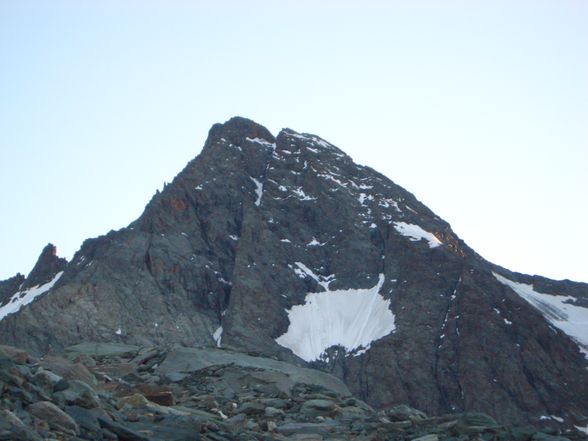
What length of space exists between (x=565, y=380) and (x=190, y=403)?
3145 inches

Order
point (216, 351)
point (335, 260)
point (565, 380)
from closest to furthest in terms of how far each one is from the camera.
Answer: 1. point (216, 351)
2. point (565, 380)
3. point (335, 260)

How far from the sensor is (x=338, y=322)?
370ft

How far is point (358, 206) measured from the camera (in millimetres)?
134125

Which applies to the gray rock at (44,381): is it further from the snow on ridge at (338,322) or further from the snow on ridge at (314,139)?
the snow on ridge at (314,139)

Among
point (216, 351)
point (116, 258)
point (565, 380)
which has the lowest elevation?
point (565, 380)

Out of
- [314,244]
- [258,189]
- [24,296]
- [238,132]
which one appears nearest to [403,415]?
[314,244]

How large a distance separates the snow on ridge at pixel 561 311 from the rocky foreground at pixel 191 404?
257ft

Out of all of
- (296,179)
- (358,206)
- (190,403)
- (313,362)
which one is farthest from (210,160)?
(190,403)

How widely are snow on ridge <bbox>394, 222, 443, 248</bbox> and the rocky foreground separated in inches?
3366

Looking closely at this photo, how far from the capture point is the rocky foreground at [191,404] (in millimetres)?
21766

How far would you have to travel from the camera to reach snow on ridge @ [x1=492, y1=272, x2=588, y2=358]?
11488 centimetres

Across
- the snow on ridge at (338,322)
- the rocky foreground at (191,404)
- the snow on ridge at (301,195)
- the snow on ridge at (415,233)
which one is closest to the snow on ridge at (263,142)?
the snow on ridge at (301,195)

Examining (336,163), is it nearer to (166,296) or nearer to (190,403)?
(166,296)

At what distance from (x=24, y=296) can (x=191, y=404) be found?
11224cm
